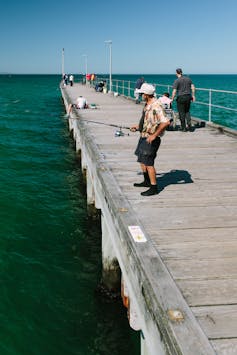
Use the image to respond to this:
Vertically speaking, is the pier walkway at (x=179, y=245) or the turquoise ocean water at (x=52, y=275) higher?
the pier walkway at (x=179, y=245)

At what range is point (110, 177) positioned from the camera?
6.52m

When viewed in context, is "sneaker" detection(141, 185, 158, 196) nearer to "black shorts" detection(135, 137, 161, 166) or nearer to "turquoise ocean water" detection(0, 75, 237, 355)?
"black shorts" detection(135, 137, 161, 166)

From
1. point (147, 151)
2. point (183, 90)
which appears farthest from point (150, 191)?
point (183, 90)

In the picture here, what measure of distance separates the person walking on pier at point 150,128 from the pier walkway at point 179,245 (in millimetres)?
386

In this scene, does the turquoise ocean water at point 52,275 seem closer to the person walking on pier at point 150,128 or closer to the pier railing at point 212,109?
the person walking on pier at point 150,128

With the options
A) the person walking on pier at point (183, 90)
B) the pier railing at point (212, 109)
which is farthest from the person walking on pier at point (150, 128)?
the person walking on pier at point (183, 90)

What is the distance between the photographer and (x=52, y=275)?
23.2 feet

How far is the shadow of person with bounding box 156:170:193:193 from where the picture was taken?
21.3 ft

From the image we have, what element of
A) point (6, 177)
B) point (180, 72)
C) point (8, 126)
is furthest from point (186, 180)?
point (8, 126)

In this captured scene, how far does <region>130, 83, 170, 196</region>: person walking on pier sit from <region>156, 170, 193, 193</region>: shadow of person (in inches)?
18.8

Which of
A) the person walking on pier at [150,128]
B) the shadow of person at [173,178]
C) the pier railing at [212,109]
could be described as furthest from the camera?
the pier railing at [212,109]

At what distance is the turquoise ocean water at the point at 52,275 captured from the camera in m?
5.43

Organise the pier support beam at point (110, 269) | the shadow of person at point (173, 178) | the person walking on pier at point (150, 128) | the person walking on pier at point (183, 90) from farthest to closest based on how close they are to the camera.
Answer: the person walking on pier at point (183, 90)
the shadow of person at point (173, 178)
the pier support beam at point (110, 269)
the person walking on pier at point (150, 128)

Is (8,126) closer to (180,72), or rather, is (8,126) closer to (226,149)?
(180,72)
